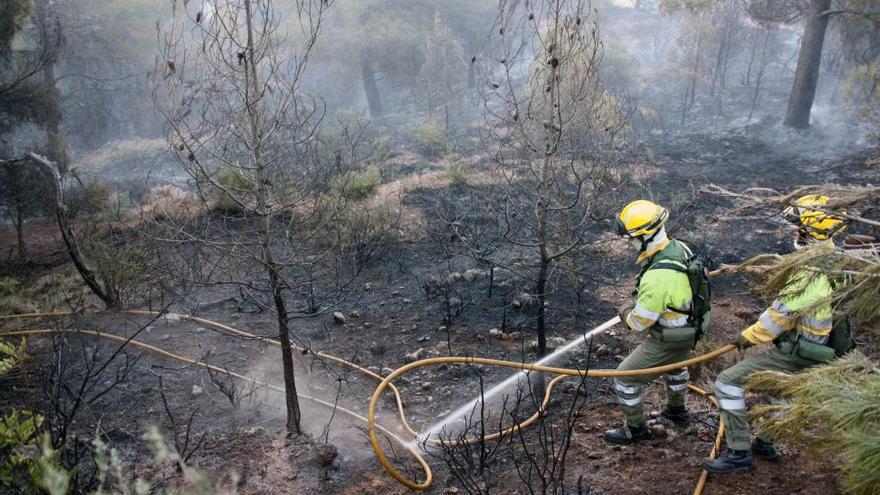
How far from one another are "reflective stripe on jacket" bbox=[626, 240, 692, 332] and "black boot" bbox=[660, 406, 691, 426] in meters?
1.04

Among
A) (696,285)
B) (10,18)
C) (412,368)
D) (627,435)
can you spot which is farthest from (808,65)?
(10,18)

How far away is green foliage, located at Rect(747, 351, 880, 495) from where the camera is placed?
1.95m

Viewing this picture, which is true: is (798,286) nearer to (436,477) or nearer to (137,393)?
(436,477)

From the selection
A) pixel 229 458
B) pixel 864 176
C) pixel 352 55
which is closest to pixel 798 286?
pixel 229 458

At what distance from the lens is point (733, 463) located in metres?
3.67

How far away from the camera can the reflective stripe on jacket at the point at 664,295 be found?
385cm

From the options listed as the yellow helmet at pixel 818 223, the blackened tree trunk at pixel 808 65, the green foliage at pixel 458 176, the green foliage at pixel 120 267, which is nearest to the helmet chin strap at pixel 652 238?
the yellow helmet at pixel 818 223

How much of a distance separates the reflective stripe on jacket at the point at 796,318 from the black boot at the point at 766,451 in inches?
30.5

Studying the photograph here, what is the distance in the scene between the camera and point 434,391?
567cm

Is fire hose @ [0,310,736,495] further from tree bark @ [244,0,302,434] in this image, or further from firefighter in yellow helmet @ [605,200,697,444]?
tree bark @ [244,0,302,434]

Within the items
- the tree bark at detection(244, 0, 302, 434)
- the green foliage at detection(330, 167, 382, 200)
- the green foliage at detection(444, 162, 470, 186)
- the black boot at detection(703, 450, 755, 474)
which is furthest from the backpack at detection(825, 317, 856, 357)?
the green foliage at detection(444, 162, 470, 186)

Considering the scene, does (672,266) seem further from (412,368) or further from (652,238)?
(412,368)

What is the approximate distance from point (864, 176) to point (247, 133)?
1407 cm

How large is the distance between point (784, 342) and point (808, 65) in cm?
1732
